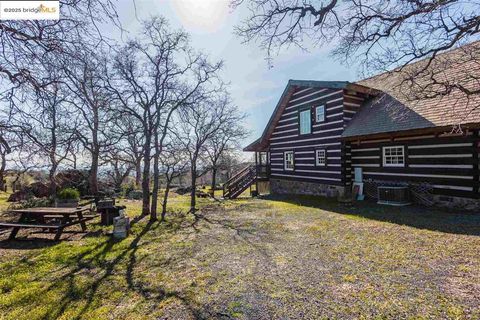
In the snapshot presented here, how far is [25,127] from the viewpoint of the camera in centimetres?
473

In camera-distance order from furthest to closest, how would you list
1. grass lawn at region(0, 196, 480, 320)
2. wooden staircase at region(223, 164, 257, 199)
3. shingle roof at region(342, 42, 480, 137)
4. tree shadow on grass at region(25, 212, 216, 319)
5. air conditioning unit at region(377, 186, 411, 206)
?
wooden staircase at region(223, 164, 257, 199) < air conditioning unit at region(377, 186, 411, 206) < shingle roof at region(342, 42, 480, 137) < tree shadow on grass at region(25, 212, 216, 319) < grass lawn at region(0, 196, 480, 320)

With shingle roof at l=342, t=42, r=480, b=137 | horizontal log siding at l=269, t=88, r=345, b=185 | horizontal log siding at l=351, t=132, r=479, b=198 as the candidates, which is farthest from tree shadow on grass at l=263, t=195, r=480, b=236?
horizontal log siding at l=269, t=88, r=345, b=185

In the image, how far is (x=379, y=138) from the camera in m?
12.5

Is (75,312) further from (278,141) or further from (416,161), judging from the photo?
(278,141)

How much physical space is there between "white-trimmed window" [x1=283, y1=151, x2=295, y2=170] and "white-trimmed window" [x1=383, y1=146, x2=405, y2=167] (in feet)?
22.7

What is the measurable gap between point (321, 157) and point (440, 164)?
6.51 m

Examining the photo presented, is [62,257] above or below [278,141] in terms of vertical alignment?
below

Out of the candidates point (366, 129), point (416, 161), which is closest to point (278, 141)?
point (366, 129)

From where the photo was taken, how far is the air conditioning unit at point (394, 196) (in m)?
11.2

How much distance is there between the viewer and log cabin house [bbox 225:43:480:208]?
9391mm

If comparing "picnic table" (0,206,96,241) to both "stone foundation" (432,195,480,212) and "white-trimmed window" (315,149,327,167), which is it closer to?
"white-trimmed window" (315,149,327,167)

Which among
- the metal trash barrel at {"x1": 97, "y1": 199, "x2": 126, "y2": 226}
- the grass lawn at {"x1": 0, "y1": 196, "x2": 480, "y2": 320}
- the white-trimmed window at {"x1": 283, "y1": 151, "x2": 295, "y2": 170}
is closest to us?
the grass lawn at {"x1": 0, "y1": 196, "x2": 480, "y2": 320}

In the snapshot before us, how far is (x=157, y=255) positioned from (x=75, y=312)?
93.3 inches

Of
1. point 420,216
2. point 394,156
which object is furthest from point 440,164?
point 420,216
